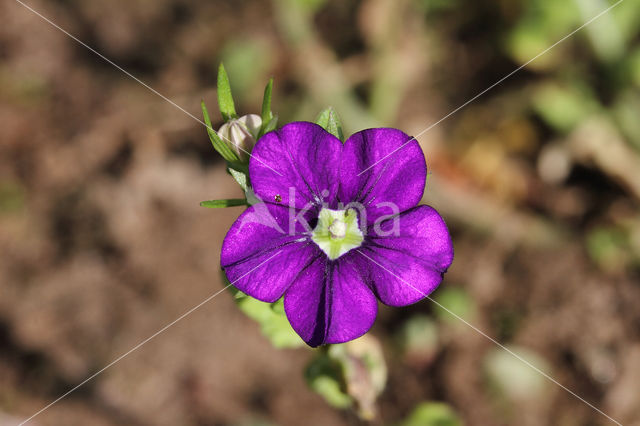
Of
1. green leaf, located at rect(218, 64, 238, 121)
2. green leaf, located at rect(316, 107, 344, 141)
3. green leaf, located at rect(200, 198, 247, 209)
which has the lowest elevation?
green leaf, located at rect(200, 198, 247, 209)

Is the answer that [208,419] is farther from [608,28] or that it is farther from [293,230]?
[608,28]

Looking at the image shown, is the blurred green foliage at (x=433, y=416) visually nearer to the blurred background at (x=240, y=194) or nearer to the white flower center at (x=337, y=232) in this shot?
the blurred background at (x=240, y=194)

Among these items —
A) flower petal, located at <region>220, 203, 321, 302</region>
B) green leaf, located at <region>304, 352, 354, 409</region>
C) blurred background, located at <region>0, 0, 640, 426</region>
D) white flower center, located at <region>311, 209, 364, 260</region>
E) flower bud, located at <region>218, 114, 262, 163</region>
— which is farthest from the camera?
blurred background, located at <region>0, 0, 640, 426</region>

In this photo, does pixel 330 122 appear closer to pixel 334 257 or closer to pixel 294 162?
pixel 294 162

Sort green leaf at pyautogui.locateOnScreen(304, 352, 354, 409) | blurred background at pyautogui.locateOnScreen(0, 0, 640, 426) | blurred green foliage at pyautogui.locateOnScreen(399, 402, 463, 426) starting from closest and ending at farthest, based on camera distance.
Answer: green leaf at pyautogui.locateOnScreen(304, 352, 354, 409), blurred green foliage at pyautogui.locateOnScreen(399, 402, 463, 426), blurred background at pyautogui.locateOnScreen(0, 0, 640, 426)

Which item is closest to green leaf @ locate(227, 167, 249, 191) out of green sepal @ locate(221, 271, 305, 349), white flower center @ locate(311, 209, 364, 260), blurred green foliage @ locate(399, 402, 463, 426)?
white flower center @ locate(311, 209, 364, 260)

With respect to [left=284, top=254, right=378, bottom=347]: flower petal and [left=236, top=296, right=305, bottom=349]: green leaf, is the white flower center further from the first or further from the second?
[left=236, top=296, right=305, bottom=349]: green leaf
